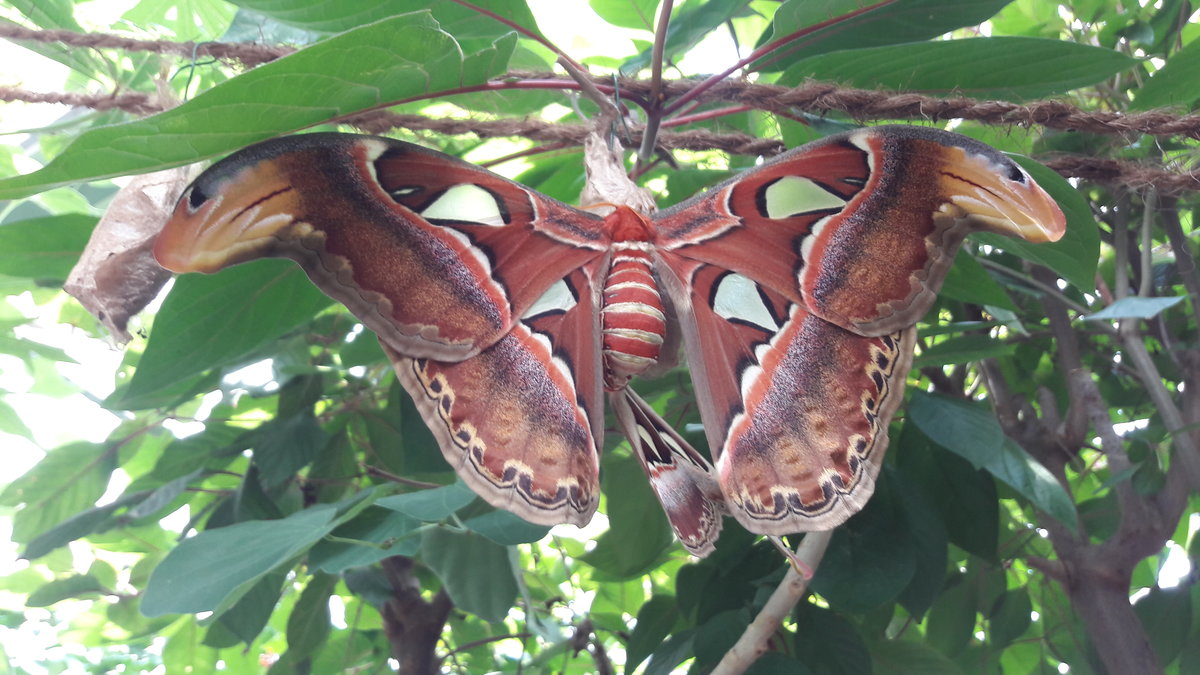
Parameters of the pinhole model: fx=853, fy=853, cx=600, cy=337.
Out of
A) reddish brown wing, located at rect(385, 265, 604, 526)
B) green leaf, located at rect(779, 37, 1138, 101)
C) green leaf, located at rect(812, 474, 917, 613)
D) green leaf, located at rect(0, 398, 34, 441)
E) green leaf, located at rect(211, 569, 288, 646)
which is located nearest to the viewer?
reddish brown wing, located at rect(385, 265, 604, 526)

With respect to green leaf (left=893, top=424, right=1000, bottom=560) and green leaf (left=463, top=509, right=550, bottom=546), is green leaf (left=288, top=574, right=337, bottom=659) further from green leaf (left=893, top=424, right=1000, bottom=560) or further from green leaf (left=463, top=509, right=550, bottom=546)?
green leaf (left=893, top=424, right=1000, bottom=560)

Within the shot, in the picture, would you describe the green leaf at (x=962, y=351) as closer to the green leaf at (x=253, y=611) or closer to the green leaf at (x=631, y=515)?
the green leaf at (x=631, y=515)

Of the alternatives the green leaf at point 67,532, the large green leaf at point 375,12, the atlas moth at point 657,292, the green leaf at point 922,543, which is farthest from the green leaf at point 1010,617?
the green leaf at point 67,532

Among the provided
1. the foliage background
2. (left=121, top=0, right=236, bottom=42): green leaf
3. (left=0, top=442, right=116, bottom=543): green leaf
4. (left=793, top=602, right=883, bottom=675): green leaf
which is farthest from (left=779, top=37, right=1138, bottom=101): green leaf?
(left=0, top=442, right=116, bottom=543): green leaf

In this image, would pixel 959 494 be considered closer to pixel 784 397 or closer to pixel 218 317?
pixel 784 397

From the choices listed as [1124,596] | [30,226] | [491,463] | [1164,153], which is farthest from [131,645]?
[1164,153]

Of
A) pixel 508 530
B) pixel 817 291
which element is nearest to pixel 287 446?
pixel 508 530
